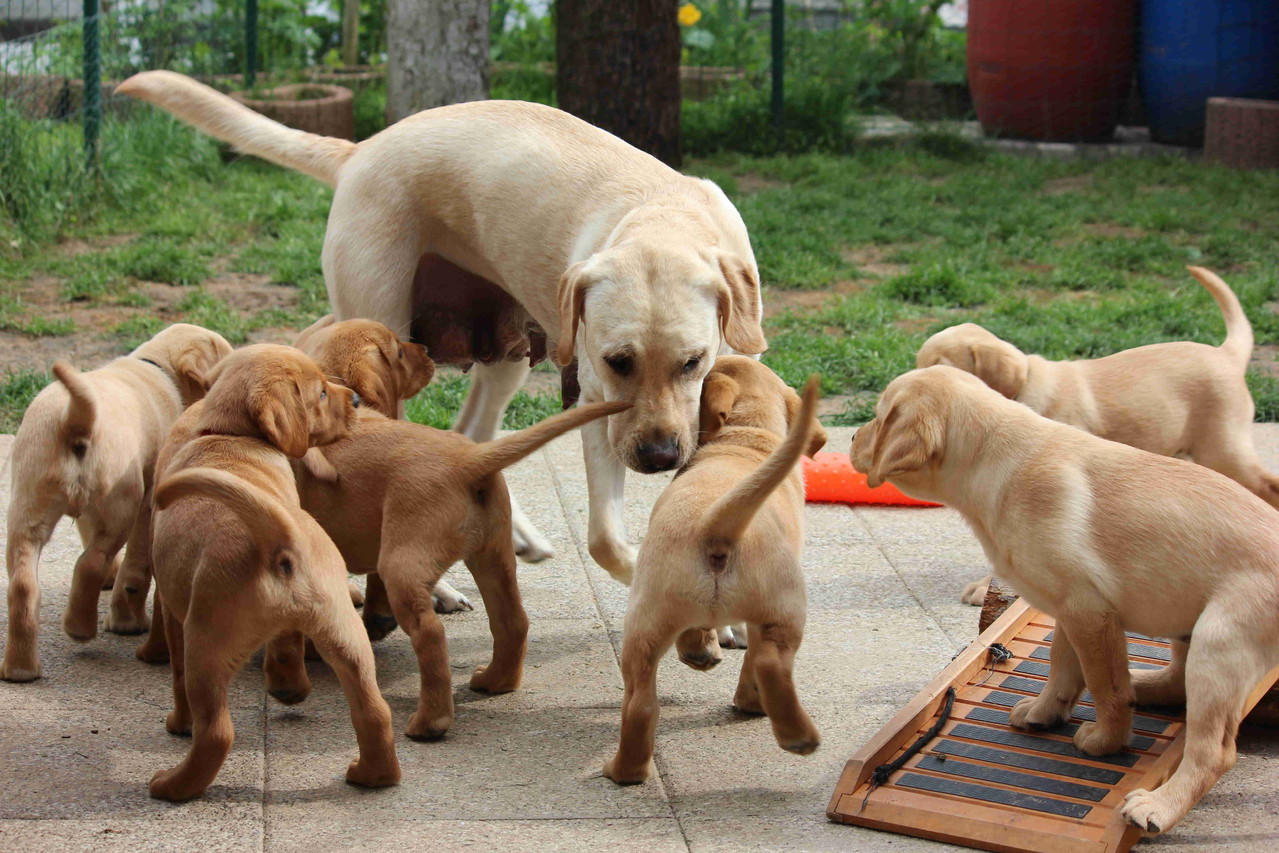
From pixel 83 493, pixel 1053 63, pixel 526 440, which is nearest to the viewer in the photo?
pixel 526 440

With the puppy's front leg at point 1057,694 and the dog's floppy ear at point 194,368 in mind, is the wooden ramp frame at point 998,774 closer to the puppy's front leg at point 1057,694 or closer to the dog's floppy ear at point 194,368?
the puppy's front leg at point 1057,694

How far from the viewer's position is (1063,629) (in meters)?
3.57

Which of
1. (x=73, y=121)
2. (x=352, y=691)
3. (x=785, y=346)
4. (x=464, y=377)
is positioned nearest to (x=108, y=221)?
(x=73, y=121)

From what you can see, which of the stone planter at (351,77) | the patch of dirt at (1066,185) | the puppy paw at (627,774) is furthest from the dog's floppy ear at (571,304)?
the stone planter at (351,77)

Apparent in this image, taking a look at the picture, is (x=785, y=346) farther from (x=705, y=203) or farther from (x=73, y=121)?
(x=73, y=121)

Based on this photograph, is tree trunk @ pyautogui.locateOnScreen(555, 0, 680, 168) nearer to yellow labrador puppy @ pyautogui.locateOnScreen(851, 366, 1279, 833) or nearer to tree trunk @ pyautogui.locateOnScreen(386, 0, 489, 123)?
tree trunk @ pyautogui.locateOnScreen(386, 0, 489, 123)

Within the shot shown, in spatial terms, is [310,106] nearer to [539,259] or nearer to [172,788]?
[539,259]

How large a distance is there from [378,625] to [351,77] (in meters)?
11.2

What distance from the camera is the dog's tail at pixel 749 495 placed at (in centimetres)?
317

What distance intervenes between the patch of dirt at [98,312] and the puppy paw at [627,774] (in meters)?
5.06

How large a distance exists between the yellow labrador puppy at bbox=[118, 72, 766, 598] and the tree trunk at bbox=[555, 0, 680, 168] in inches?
252

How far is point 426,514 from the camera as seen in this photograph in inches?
148

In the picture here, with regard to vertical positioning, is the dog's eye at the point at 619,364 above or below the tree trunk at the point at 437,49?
below

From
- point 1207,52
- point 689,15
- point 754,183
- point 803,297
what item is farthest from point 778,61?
point 803,297
